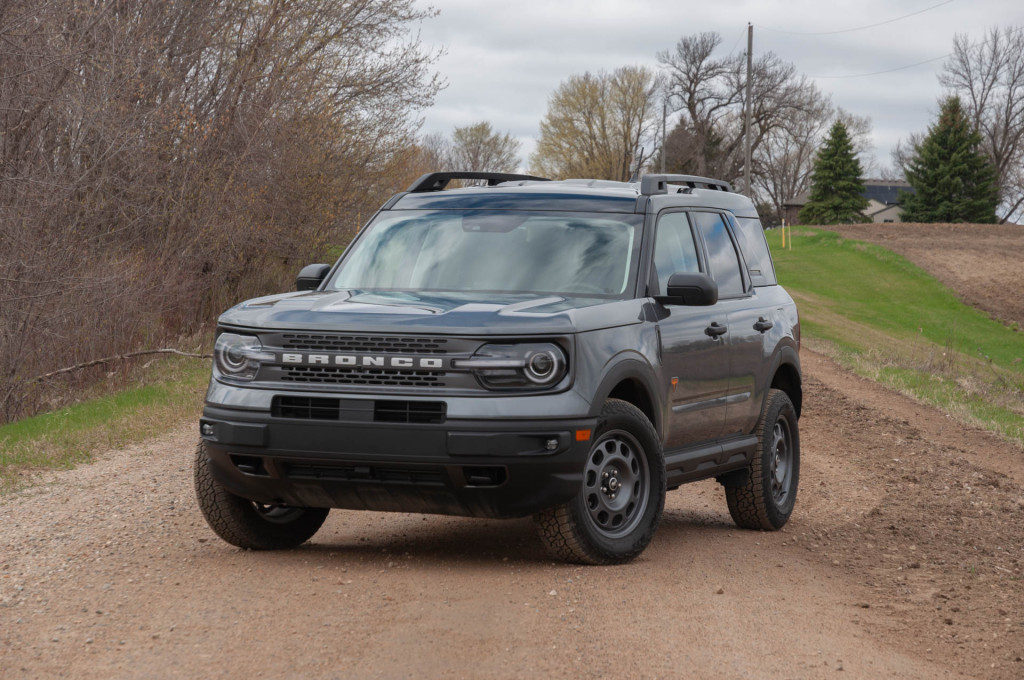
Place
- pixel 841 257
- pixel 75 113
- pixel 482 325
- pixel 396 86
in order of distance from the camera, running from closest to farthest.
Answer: pixel 482 325 → pixel 75 113 → pixel 396 86 → pixel 841 257

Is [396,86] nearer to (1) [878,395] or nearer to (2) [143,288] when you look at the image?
(2) [143,288]

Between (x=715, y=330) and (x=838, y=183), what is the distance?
83671 mm

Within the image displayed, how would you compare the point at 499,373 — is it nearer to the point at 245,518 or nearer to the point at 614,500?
the point at 614,500

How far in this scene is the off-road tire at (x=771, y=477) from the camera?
8.73 m

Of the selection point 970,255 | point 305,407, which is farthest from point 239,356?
point 970,255

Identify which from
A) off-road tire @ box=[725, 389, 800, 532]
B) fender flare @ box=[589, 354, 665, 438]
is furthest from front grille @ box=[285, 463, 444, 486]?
off-road tire @ box=[725, 389, 800, 532]

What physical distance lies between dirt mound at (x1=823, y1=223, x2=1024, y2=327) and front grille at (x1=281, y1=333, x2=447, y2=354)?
140ft

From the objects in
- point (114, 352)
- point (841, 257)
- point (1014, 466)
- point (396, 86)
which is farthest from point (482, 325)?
point (841, 257)

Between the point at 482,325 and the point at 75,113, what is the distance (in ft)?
45.9

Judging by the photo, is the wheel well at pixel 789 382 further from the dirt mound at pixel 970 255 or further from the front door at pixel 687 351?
the dirt mound at pixel 970 255

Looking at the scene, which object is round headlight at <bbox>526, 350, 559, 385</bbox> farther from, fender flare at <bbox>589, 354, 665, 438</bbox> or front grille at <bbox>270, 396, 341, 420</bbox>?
front grille at <bbox>270, 396, 341, 420</bbox>

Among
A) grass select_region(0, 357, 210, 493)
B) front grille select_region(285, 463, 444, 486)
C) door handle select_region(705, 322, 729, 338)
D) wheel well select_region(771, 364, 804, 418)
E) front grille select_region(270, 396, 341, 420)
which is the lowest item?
grass select_region(0, 357, 210, 493)

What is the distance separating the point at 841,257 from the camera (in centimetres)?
5866

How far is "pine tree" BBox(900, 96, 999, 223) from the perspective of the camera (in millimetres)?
77250
